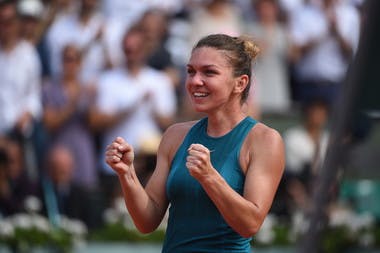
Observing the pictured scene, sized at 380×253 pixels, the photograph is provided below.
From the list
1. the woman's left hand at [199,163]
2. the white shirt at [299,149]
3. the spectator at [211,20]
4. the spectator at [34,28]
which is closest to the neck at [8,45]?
the spectator at [34,28]

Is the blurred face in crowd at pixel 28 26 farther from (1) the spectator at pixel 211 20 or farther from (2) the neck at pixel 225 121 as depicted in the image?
(2) the neck at pixel 225 121

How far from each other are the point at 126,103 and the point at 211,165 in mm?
5872

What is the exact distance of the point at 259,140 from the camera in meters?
4.49

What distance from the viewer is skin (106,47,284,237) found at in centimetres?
426

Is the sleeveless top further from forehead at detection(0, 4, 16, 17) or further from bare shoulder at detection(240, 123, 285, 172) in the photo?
forehead at detection(0, 4, 16, 17)

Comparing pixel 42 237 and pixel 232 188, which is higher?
pixel 232 188

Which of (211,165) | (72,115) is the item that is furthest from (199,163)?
(72,115)

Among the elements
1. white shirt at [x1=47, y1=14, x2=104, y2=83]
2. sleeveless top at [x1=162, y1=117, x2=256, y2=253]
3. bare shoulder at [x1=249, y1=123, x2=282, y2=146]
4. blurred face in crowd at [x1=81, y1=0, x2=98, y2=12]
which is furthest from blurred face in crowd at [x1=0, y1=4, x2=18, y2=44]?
bare shoulder at [x1=249, y1=123, x2=282, y2=146]

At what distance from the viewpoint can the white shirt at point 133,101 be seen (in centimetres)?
1015

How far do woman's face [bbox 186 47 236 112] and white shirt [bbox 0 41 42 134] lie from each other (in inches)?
215

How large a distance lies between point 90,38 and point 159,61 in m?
0.84

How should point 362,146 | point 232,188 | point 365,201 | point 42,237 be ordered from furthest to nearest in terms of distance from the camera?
point 365,201 < point 42,237 < point 362,146 < point 232,188

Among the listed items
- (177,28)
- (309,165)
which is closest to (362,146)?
(309,165)

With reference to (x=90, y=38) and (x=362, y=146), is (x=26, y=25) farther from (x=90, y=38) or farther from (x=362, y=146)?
(x=362, y=146)
